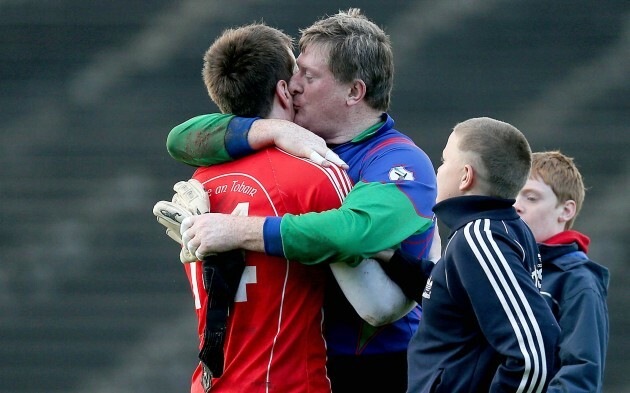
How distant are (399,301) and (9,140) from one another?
3888mm

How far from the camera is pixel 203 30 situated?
5957 millimetres

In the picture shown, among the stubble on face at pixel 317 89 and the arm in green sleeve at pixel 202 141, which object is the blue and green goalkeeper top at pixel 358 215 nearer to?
the arm in green sleeve at pixel 202 141

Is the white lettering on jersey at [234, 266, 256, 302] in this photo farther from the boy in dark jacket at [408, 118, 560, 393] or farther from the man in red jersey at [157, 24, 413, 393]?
the boy in dark jacket at [408, 118, 560, 393]

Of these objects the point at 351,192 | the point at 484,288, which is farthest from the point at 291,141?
the point at 484,288

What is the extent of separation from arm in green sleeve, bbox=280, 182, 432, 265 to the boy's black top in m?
0.13

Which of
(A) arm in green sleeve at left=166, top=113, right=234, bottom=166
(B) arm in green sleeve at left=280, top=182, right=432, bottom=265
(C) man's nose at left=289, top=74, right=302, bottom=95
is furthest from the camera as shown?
(C) man's nose at left=289, top=74, right=302, bottom=95

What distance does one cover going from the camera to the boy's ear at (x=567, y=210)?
3.55 metres

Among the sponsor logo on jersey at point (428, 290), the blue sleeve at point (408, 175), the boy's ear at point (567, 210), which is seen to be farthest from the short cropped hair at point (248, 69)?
the boy's ear at point (567, 210)

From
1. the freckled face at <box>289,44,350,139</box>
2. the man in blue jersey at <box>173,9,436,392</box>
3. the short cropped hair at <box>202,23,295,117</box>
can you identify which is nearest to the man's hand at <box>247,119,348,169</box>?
the man in blue jersey at <box>173,9,436,392</box>

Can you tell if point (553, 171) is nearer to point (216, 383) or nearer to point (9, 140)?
point (216, 383)

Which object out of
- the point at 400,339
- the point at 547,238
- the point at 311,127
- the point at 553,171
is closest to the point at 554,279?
the point at 547,238

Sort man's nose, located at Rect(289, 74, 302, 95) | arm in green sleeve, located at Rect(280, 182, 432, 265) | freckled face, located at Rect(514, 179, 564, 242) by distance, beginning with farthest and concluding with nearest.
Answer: freckled face, located at Rect(514, 179, 564, 242)
man's nose, located at Rect(289, 74, 302, 95)
arm in green sleeve, located at Rect(280, 182, 432, 265)

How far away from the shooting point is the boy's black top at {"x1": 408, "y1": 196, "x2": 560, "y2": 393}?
7.92 feet

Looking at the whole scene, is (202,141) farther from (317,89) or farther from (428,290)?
(428,290)
